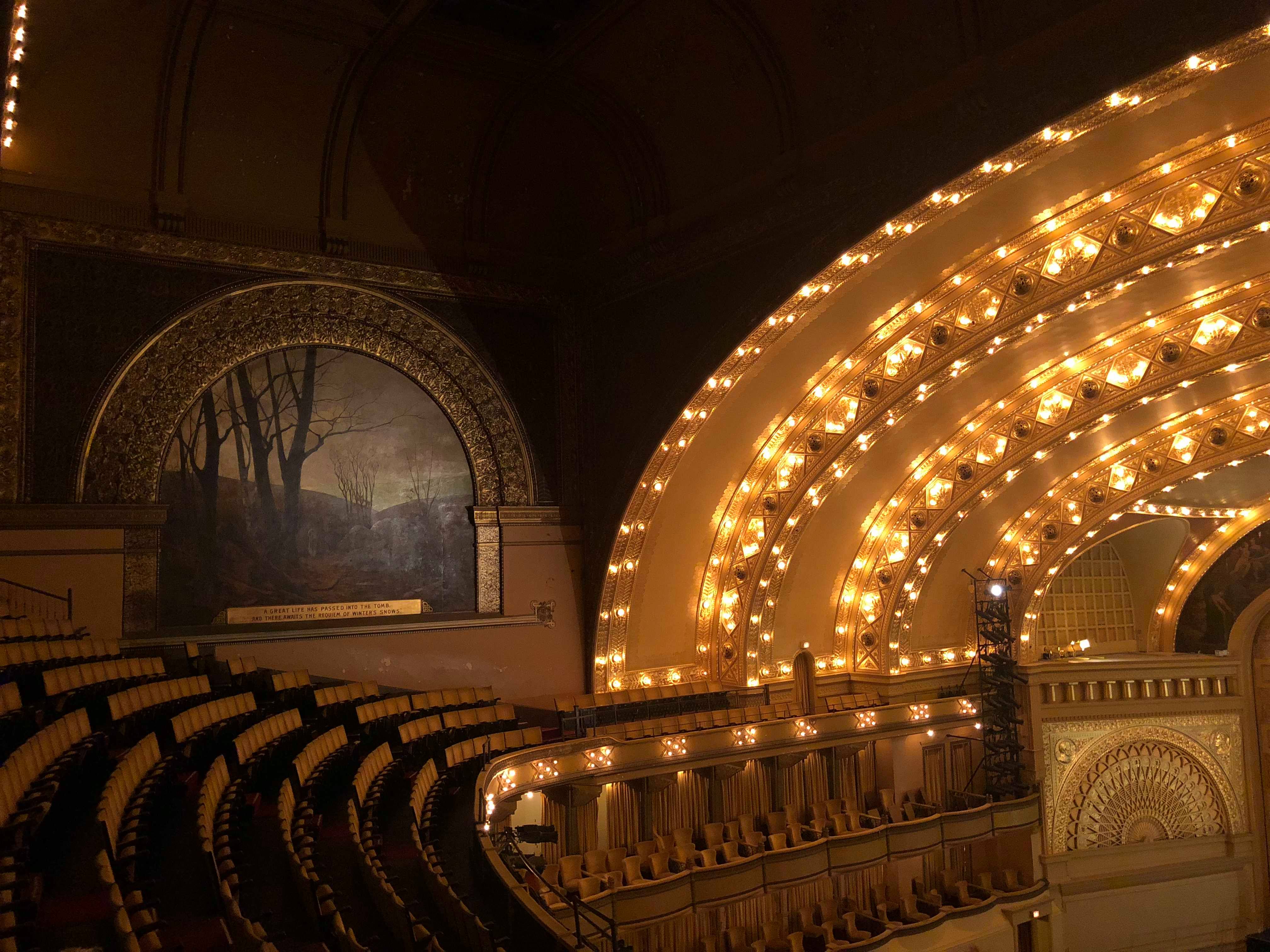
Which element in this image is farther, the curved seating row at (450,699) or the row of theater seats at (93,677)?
the curved seating row at (450,699)

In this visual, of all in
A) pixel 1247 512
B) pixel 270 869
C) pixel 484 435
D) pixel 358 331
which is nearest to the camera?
pixel 270 869

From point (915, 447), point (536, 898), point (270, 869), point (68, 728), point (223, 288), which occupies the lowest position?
point (536, 898)

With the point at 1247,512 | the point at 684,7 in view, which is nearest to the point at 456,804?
the point at 684,7

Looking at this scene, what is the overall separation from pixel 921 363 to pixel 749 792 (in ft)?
21.4

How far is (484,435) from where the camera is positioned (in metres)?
15.0

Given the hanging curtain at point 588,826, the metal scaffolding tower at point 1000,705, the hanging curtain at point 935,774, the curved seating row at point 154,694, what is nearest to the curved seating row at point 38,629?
the curved seating row at point 154,694

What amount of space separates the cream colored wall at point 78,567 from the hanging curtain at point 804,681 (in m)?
10.2

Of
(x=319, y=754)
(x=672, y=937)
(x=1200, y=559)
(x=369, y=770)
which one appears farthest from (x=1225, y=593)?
(x=319, y=754)

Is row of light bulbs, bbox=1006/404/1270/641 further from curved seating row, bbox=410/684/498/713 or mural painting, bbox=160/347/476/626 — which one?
mural painting, bbox=160/347/476/626

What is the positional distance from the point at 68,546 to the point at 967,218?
35.3 ft

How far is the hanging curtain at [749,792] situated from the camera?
14602 mm

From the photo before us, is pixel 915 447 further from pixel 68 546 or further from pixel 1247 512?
pixel 68 546

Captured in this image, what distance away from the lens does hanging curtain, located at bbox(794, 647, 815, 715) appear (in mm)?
17062

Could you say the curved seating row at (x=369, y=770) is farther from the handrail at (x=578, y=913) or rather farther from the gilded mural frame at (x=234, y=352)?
the gilded mural frame at (x=234, y=352)
